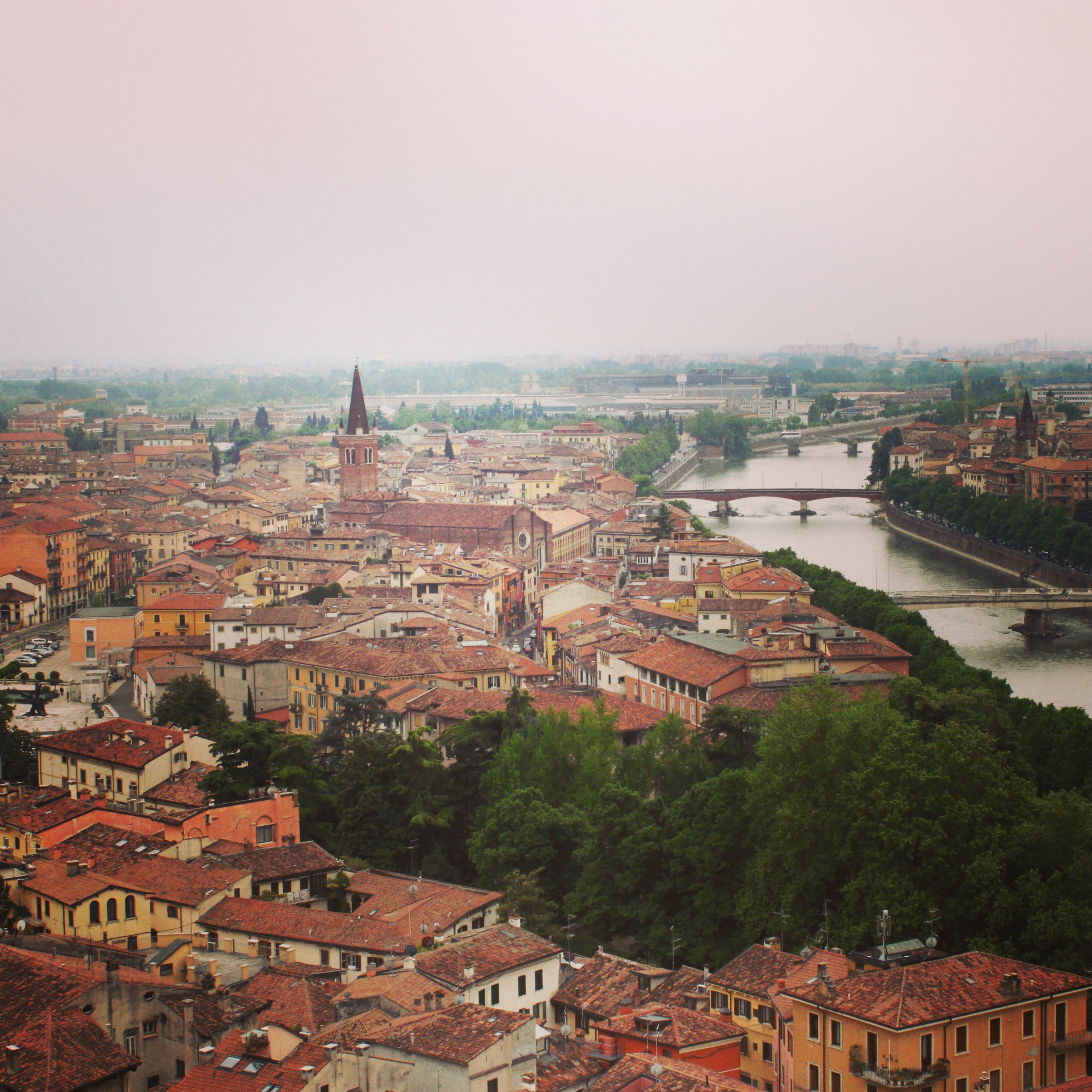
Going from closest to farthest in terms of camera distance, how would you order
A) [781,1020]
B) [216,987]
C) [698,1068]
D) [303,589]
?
[698,1068]
[781,1020]
[216,987]
[303,589]

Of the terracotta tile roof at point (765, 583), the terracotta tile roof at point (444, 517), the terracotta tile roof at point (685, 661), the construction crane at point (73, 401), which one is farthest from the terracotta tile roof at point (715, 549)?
the construction crane at point (73, 401)

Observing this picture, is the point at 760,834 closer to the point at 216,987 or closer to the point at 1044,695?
the point at 216,987

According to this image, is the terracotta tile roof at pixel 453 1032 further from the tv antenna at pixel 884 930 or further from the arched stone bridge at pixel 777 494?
the arched stone bridge at pixel 777 494

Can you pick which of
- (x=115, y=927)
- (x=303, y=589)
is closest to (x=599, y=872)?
(x=115, y=927)

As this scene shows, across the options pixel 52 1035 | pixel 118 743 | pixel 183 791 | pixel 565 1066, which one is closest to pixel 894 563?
pixel 118 743

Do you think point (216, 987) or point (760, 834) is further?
point (760, 834)

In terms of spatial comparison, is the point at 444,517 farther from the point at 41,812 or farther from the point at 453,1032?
the point at 453,1032
